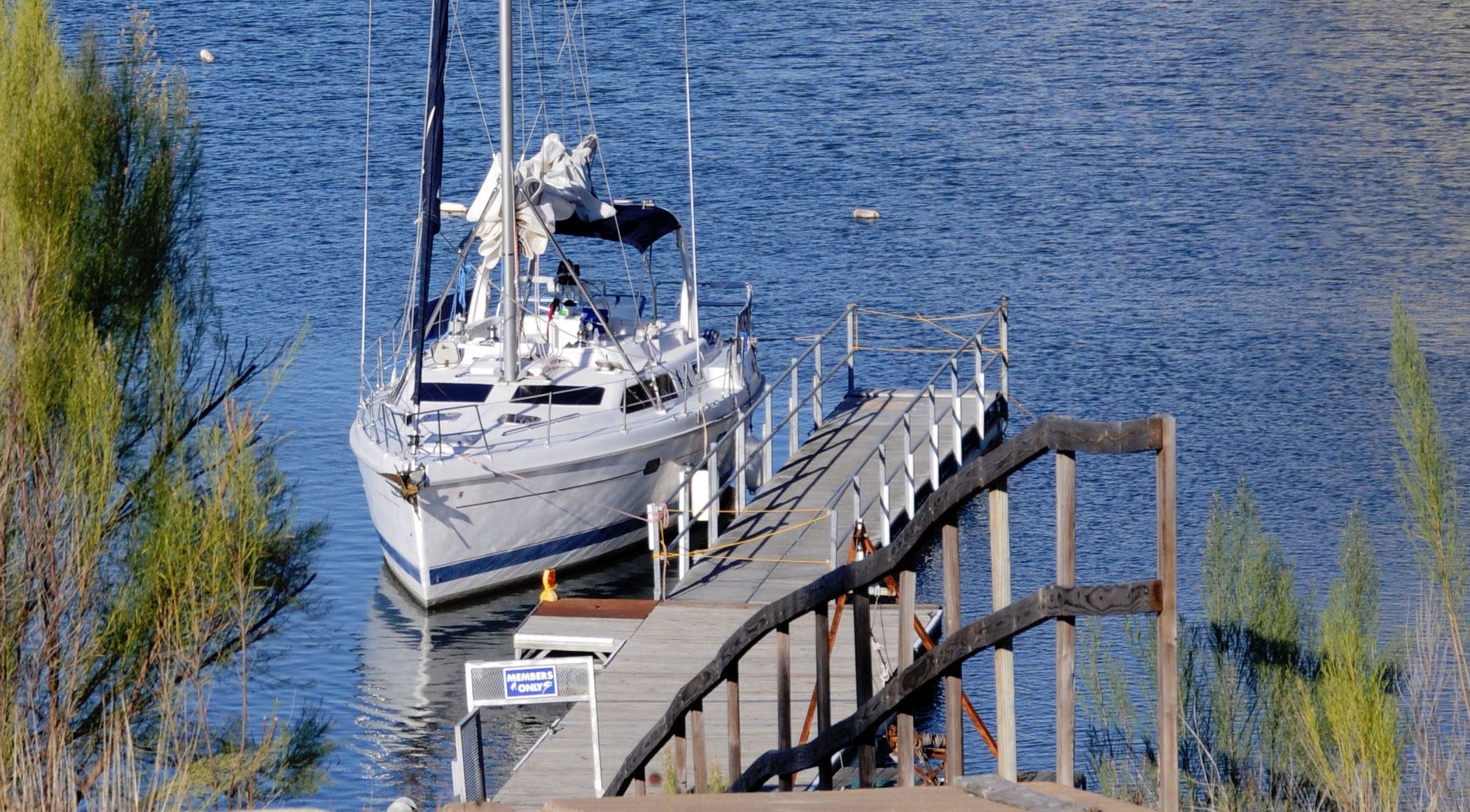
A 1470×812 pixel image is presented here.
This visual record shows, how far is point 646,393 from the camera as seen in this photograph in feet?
69.5

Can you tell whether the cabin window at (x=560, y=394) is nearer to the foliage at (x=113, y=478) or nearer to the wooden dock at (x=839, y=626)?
the wooden dock at (x=839, y=626)

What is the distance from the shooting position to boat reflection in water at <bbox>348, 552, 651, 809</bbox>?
16.4 metres

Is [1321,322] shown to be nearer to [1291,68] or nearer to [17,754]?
[1291,68]

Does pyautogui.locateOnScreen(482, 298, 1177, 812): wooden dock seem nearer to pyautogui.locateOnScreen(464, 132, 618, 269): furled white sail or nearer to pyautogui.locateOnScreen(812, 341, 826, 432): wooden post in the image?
pyautogui.locateOnScreen(812, 341, 826, 432): wooden post

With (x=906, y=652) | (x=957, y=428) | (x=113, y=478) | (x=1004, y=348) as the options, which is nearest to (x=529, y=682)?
(x=113, y=478)

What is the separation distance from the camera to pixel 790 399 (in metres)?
22.8

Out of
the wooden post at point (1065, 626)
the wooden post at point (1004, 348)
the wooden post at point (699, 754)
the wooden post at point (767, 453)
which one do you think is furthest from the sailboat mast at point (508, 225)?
the wooden post at point (1065, 626)

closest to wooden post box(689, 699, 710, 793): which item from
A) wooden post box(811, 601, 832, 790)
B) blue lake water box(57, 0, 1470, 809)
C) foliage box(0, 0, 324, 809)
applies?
wooden post box(811, 601, 832, 790)

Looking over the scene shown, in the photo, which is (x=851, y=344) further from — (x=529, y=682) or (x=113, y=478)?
(x=113, y=478)

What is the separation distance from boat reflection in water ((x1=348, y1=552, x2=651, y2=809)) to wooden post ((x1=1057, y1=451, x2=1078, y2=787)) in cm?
912

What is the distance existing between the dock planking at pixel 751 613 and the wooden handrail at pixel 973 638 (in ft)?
4.75

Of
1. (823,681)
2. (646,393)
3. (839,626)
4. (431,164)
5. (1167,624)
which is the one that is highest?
(431,164)

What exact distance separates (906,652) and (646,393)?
14228 mm

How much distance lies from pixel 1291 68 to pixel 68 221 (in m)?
37.2
